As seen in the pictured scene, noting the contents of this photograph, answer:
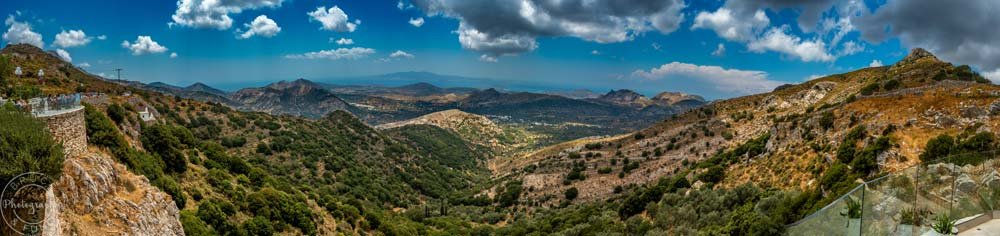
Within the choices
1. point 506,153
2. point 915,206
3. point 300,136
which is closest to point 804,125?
point 915,206


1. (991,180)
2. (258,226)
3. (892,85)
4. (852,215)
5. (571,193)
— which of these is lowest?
(571,193)

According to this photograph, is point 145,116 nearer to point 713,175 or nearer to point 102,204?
point 102,204

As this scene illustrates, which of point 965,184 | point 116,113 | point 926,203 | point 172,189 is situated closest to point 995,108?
point 965,184

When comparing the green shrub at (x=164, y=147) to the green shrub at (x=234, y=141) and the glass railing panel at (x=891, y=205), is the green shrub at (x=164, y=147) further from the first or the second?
the glass railing panel at (x=891, y=205)

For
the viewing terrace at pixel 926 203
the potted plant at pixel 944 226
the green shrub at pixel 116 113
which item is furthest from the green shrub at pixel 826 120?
the green shrub at pixel 116 113

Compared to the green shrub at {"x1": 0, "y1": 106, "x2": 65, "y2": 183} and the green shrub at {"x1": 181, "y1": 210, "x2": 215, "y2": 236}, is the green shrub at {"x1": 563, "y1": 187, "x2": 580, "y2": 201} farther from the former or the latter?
the green shrub at {"x1": 0, "y1": 106, "x2": 65, "y2": 183}

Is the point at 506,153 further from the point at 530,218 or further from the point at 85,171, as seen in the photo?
the point at 85,171
